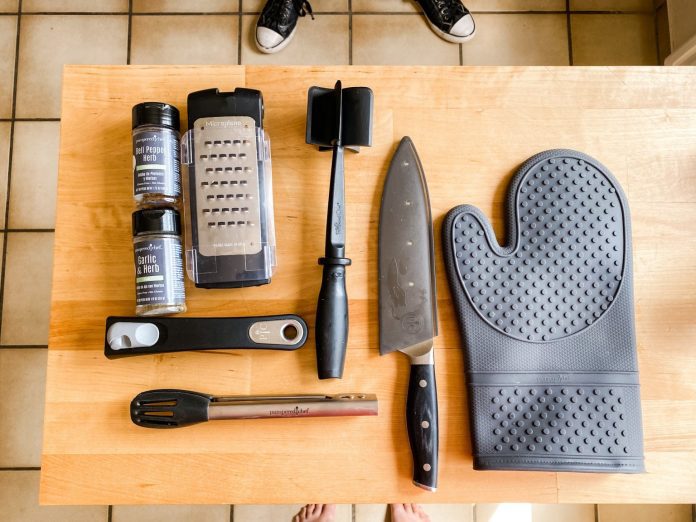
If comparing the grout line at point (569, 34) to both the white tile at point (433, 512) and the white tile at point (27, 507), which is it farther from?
the white tile at point (27, 507)

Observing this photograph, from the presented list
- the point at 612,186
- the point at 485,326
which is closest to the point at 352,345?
the point at 485,326

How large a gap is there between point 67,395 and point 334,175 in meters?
0.42

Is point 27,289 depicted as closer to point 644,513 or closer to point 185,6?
point 185,6

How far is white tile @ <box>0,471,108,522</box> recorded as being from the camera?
1.04 metres

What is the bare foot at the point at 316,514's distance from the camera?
98 centimetres

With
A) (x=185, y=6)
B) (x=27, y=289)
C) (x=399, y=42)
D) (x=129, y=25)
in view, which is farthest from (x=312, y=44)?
(x=27, y=289)

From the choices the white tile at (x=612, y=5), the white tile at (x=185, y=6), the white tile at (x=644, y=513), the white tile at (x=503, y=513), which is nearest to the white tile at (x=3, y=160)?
the white tile at (x=185, y=6)

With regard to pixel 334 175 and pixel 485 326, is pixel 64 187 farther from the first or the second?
pixel 485 326

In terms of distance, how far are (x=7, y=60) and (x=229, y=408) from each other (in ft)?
3.19

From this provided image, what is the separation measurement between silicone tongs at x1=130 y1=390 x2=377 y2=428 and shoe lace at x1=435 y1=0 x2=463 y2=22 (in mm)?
816

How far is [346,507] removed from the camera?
3.34ft

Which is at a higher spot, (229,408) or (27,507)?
(229,408)

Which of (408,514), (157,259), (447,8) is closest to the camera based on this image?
(157,259)

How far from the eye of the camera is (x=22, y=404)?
3.47ft
